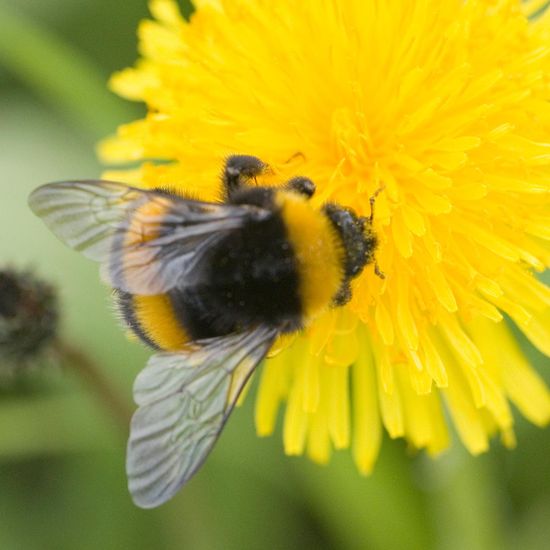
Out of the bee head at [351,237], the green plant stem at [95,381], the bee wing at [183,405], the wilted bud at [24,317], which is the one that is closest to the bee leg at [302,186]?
the bee head at [351,237]

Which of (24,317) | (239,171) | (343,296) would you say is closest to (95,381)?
(24,317)

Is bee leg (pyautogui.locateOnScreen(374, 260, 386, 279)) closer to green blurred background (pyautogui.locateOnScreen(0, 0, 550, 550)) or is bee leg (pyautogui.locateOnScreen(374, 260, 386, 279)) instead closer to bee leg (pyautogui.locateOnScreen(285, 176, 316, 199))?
bee leg (pyautogui.locateOnScreen(285, 176, 316, 199))

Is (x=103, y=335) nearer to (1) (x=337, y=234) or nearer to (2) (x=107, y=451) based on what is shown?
(2) (x=107, y=451)

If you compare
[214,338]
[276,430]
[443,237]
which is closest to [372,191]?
[443,237]

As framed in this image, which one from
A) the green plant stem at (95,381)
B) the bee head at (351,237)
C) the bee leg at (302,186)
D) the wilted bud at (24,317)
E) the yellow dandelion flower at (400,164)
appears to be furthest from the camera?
the green plant stem at (95,381)

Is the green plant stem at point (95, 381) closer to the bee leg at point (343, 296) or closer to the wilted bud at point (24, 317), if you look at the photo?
the wilted bud at point (24, 317)

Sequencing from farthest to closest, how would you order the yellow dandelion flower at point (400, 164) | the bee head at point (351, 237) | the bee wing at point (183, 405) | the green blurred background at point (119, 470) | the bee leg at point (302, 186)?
the green blurred background at point (119, 470), the yellow dandelion flower at point (400, 164), the bee leg at point (302, 186), the bee head at point (351, 237), the bee wing at point (183, 405)
